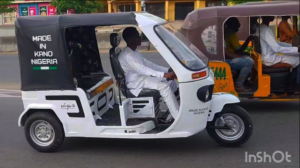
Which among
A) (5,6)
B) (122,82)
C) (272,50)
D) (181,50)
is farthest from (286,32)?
(5,6)

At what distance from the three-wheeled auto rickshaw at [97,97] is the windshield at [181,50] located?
0.06ft

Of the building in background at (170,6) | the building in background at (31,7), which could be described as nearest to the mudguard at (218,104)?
the building in background at (31,7)

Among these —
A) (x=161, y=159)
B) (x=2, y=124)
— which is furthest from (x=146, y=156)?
(x=2, y=124)

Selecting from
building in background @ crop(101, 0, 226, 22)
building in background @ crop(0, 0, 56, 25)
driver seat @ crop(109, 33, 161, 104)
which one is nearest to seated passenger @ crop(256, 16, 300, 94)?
driver seat @ crop(109, 33, 161, 104)

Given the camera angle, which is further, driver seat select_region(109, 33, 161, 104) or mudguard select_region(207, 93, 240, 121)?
driver seat select_region(109, 33, 161, 104)

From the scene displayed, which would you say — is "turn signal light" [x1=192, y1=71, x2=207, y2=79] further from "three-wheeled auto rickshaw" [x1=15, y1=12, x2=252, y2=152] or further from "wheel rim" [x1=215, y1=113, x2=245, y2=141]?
"wheel rim" [x1=215, y1=113, x2=245, y2=141]

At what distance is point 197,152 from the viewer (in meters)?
5.89

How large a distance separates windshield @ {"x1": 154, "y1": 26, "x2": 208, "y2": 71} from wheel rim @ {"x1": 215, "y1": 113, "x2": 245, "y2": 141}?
78 centimetres

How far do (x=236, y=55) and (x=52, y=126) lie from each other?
3.95 m

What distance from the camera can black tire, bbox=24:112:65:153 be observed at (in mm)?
5898

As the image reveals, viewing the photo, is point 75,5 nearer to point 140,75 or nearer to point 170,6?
point 170,6

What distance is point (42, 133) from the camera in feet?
19.8
